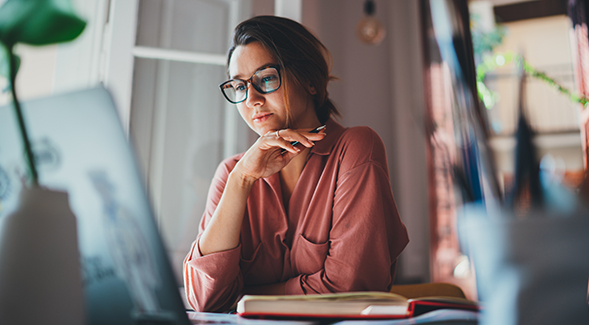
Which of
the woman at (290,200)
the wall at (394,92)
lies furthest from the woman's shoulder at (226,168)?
the wall at (394,92)

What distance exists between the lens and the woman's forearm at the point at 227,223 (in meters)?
0.80

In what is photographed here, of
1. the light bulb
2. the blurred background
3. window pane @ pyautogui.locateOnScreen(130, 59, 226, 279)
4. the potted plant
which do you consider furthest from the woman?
the light bulb

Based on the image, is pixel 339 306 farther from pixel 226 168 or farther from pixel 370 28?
pixel 370 28

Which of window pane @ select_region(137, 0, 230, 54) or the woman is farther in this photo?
window pane @ select_region(137, 0, 230, 54)

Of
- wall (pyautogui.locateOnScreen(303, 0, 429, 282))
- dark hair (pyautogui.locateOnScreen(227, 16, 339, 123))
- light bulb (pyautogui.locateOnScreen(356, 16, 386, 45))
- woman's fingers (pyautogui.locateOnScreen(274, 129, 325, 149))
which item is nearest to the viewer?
woman's fingers (pyautogui.locateOnScreen(274, 129, 325, 149))

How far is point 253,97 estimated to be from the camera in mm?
931

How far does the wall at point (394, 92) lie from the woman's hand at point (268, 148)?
2.08m

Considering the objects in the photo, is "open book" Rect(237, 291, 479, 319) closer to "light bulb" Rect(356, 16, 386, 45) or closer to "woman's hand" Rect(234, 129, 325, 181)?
"woman's hand" Rect(234, 129, 325, 181)

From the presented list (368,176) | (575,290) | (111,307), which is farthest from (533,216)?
(368,176)

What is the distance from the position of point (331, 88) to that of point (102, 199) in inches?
101

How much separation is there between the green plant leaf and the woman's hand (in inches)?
19.2

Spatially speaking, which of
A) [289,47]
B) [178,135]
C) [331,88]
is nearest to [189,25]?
[178,135]

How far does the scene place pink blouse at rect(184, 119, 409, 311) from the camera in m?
0.74

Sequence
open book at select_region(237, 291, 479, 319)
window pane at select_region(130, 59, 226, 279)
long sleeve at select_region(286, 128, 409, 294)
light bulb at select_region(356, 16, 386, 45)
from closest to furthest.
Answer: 1. open book at select_region(237, 291, 479, 319)
2. long sleeve at select_region(286, 128, 409, 294)
3. window pane at select_region(130, 59, 226, 279)
4. light bulb at select_region(356, 16, 386, 45)
